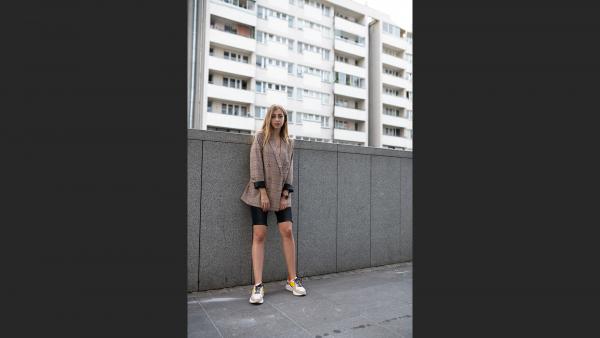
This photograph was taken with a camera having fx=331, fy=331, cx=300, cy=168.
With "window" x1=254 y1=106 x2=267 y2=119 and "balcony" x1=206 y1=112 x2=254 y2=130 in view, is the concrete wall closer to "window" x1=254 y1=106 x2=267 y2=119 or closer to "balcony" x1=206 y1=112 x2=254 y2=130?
"balcony" x1=206 y1=112 x2=254 y2=130

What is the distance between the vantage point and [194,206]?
3.77 m

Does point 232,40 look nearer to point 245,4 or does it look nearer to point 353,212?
point 245,4

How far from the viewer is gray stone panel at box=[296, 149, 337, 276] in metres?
4.49

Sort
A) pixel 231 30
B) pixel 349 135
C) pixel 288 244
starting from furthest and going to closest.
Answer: pixel 349 135
pixel 231 30
pixel 288 244

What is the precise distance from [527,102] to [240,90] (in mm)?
37133

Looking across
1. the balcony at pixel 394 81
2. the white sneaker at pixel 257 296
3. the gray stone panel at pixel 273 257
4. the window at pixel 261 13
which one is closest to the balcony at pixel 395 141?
the balcony at pixel 394 81

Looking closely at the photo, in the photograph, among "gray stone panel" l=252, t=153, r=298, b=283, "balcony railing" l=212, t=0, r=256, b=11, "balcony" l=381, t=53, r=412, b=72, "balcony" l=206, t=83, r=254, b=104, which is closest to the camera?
"gray stone panel" l=252, t=153, r=298, b=283

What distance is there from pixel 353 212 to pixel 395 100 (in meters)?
48.7

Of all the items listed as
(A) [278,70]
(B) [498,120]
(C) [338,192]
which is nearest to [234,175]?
(C) [338,192]

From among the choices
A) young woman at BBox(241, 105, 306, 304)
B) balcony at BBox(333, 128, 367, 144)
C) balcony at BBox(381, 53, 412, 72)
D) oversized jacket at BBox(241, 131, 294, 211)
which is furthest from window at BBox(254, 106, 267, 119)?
oversized jacket at BBox(241, 131, 294, 211)

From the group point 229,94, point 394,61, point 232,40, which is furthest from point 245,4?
point 394,61

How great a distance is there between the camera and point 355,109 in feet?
154

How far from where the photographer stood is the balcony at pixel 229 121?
34.6 metres

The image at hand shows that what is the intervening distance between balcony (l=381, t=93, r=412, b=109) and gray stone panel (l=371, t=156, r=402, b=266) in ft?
151
